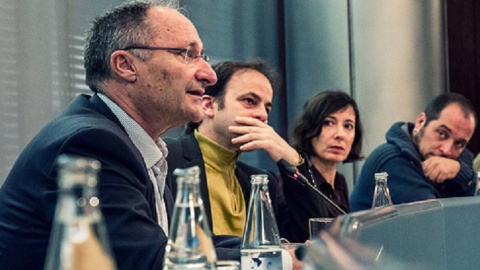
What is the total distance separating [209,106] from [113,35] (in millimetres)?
950

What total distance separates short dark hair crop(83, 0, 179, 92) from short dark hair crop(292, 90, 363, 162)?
159 centimetres

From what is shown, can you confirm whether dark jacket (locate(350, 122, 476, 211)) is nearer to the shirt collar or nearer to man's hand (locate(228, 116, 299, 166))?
man's hand (locate(228, 116, 299, 166))

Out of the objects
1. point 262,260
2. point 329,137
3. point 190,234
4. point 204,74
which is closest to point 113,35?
point 204,74

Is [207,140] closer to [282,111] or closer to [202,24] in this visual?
[202,24]

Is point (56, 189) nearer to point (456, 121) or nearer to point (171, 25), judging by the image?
point (171, 25)

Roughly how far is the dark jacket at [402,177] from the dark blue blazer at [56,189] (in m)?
1.93

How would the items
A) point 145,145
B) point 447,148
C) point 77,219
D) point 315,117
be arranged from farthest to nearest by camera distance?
point 447,148 → point 315,117 → point 145,145 → point 77,219

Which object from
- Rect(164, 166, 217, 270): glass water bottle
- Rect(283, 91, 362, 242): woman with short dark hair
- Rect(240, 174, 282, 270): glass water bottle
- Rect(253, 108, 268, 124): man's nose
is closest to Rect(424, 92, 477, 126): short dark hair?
Rect(283, 91, 362, 242): woman with short dark hair

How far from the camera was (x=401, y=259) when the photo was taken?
1.38 metres

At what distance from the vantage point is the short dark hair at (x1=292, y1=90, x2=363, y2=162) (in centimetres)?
366

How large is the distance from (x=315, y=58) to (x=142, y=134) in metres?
3.01

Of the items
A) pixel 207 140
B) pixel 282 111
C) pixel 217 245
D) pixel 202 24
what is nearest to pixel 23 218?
pixel 217 245

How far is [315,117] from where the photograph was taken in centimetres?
368

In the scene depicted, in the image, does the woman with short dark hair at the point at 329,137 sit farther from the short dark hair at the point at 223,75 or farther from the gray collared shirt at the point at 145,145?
the gray collared shirt at the point at 145,145
